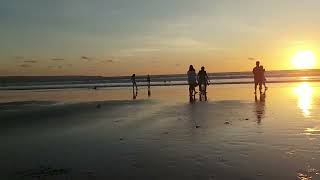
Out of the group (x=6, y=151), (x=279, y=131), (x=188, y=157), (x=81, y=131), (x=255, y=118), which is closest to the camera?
(x=188, y=157)

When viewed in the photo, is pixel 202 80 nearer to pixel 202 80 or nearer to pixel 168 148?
pixel 202 80

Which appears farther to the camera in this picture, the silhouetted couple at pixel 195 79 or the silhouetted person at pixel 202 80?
the silhouetted person at pixel 202 80

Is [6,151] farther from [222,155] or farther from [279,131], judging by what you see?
[279,131]

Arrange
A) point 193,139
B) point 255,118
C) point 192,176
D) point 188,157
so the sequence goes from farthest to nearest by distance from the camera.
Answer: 1. point 255,118
2. point 193,139
3. point 188,157
4. point 192,176

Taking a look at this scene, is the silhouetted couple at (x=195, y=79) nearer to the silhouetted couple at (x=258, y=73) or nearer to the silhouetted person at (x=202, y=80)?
the silhouetted person at (x=202, y=80)

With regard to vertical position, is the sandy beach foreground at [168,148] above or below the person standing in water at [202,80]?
below

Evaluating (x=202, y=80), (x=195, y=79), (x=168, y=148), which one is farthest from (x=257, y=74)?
(x=168, y=148)

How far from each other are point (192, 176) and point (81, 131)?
827cm

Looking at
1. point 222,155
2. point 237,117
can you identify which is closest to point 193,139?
point 222,155

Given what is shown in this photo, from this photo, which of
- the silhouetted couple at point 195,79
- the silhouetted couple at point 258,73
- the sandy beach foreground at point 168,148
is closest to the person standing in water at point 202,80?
the silhouetted couple at point 195,79

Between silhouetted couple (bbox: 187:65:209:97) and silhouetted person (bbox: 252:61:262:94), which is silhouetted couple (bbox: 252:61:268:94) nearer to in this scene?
silhouetted person (bbox: 252:61:262:94)

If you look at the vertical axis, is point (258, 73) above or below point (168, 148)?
above

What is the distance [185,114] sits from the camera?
21391mm

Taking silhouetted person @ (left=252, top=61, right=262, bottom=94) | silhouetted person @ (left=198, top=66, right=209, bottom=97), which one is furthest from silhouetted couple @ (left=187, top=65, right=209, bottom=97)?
silhouetted person @ (left=252, top=61, right=262, bottom=94)
